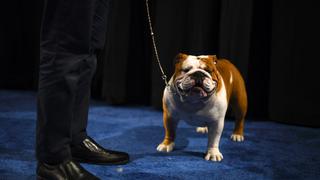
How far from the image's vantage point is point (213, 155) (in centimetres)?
174

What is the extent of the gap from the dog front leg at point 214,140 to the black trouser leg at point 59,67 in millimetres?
681

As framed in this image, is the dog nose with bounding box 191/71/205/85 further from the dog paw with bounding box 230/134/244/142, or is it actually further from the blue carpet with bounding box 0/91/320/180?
the dog paw with bounding box 230/134/244/142

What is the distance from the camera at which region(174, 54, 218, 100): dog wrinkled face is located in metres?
1.57

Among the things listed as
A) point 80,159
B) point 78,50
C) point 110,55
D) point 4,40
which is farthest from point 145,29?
point 78,50

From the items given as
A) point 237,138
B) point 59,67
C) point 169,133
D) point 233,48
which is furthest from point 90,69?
point 233,48

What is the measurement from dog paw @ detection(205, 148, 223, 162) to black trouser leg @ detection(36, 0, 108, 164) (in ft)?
2.23

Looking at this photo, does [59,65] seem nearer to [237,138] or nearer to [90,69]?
[90,69]

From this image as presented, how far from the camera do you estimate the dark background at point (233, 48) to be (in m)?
2.49

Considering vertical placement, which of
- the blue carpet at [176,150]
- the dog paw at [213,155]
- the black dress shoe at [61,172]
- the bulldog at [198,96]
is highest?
the bulldog at [198,96]

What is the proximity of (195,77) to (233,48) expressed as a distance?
1.12 metres

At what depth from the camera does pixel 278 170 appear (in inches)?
64.1

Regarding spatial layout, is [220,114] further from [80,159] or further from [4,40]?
[4,40]

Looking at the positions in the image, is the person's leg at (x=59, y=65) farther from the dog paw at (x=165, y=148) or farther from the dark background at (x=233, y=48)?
the dark background at (x=233, y=48)

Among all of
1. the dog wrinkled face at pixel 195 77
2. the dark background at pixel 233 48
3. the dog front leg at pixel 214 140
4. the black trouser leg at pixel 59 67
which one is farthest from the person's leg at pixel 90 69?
the dark background at pixel 233 48
